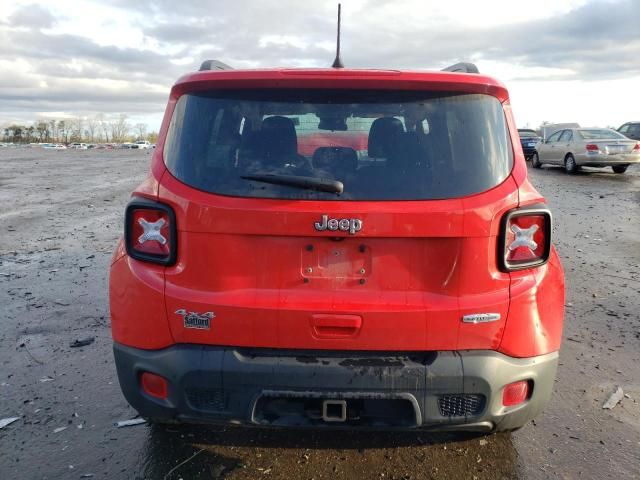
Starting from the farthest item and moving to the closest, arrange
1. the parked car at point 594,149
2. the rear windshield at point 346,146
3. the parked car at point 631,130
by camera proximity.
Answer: the parked car at point 631,130 → the parked car at point 594,149 → the rear windshield at point 346,146

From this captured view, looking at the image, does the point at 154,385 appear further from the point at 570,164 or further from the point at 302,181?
the point at 570,164

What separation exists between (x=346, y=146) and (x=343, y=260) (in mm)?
550

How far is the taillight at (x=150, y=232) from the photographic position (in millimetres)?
2482

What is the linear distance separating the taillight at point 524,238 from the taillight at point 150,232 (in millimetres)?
1503

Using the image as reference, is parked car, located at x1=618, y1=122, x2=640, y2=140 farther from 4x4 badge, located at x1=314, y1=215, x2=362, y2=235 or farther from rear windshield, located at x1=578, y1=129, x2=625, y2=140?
4x4 badge, located at x1=314, y1=215, x2=362, y2=235

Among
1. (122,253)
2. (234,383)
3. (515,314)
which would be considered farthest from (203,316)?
(515,314)

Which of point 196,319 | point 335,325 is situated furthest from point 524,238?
point 196,319

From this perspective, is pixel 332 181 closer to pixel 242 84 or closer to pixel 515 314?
pixel 242 84

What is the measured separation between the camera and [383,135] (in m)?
2.59

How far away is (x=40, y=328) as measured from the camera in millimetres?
4887

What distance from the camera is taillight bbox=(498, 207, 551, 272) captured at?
8.03 ft

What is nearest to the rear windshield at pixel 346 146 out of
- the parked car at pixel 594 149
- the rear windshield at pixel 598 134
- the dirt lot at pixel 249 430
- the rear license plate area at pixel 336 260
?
the rear license plate area at pixel 336 260

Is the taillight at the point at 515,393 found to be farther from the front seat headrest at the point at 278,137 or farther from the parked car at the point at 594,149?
the parked car at the point at 594,149

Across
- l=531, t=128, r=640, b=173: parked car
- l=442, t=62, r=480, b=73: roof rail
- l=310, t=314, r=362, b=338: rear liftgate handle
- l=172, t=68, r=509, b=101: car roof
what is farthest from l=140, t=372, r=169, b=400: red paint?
l=531, t=128, r=640, b=173: parked car
